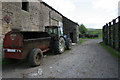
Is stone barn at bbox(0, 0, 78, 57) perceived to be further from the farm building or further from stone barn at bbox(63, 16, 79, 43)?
stone barn at bbox(63, 16, 79, 43)

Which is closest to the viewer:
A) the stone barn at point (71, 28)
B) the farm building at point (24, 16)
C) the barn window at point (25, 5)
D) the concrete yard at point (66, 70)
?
the concrete yard at point (66, 70)

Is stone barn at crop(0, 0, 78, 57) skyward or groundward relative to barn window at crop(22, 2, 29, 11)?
groundward

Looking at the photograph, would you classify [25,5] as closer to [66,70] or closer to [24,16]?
[24,16]

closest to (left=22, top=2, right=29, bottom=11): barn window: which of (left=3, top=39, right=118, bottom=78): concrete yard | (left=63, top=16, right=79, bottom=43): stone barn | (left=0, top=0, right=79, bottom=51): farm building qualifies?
(left=0, top=0, right=79, bottom=51): farm building

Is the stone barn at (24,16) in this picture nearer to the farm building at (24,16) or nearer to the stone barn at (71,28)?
the farm building at (24,16)

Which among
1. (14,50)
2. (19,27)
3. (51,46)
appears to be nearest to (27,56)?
(14,50)

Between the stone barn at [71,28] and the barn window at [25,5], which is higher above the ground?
the barn window at [25,5]

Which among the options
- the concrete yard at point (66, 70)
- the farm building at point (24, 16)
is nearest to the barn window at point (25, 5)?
the farm building at point (24, 16)

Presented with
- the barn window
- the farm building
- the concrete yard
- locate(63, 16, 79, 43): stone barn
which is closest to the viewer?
the concrete yard

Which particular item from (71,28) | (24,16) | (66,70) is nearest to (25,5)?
(24,16)

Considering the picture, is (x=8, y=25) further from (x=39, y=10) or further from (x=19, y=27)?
(x=39, y=10)

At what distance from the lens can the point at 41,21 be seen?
895cm

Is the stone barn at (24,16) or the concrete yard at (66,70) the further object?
the stone barn at (24,16)

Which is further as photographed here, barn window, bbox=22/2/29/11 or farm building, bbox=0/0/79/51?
barn window, bbox=22/2/29/11
